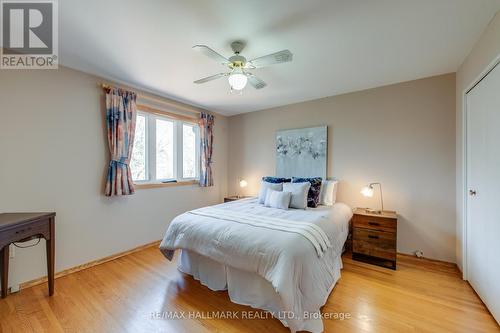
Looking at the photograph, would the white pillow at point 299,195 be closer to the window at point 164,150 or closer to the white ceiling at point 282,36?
the white ceiling at point 282,36

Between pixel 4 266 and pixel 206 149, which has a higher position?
pixel 206 149

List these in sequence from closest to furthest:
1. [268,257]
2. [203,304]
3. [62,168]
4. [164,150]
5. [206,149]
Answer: [268,257] < [203,304] < [62,168] < [164,150] < [206,149]

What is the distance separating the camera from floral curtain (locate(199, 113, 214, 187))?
4109 mm

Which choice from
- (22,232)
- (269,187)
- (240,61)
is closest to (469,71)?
(240,61)

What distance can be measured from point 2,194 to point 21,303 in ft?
3.42

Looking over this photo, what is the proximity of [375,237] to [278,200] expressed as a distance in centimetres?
131

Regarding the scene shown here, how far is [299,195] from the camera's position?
2889mm

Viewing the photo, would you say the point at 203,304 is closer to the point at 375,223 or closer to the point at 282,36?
the point at 375,223

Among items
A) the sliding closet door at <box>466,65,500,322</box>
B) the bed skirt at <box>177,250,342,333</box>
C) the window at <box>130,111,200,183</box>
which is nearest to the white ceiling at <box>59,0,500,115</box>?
the sliding closet door at <box>466,65,500,322</box>

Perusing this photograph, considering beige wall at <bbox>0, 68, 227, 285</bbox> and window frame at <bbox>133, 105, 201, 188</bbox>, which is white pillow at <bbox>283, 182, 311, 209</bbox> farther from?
beige wall at <bbox>0, 68, 227, 285</bbox>

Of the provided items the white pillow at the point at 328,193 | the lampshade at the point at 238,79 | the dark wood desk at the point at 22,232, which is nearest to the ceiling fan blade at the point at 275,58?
the lampshade at the point at 238,79

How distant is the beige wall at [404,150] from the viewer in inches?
105

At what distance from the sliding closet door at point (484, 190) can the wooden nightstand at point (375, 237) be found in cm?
68

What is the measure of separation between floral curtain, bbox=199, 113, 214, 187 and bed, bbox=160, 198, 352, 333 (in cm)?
165
